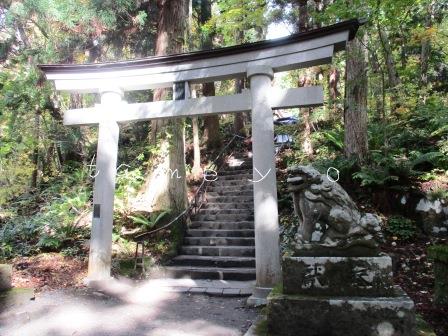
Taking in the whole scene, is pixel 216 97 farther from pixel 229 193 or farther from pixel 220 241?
pixel 229 193

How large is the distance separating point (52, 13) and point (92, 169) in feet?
16.3

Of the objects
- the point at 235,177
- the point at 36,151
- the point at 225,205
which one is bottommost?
the point at 225,205

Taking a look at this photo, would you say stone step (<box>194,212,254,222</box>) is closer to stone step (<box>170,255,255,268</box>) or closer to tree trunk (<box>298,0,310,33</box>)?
stone step (<box>170,255,255,268</box>)

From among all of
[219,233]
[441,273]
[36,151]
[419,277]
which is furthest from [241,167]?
[441,273]

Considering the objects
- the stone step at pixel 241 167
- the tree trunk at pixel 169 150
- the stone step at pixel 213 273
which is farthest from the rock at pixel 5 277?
the stone step at pixel 241 167

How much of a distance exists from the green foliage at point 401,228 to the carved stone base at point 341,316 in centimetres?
362

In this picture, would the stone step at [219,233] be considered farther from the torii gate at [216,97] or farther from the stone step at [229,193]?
the torii gate at [216,97]

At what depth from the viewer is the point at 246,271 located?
7.34 m

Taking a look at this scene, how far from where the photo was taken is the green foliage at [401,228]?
662 cm

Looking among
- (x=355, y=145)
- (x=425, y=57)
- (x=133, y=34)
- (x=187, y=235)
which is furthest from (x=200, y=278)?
(x=425, y=57)

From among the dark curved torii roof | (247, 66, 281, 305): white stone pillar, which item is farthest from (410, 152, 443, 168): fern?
(247, 66, 281, 305): white stone pillar

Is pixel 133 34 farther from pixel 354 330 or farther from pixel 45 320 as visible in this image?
pixel 354 330

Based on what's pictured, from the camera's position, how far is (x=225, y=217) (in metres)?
9.80

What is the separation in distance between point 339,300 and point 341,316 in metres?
0.14
